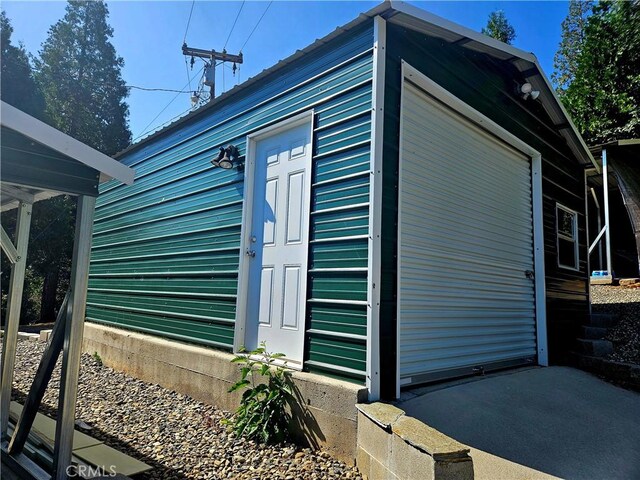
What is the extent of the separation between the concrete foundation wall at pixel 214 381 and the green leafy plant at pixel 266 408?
0.32ft

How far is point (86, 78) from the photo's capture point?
15984 mm

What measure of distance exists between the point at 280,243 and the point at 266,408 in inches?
55.7

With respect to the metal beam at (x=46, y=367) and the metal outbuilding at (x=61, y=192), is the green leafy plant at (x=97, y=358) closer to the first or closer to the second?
the metal outbuilding at (x=61, y=192)

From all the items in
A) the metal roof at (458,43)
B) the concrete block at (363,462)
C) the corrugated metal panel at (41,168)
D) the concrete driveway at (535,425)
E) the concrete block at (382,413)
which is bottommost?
the concrete block at (363,462)

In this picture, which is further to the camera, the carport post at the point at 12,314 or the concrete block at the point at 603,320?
the concrete block at the point at 603,320

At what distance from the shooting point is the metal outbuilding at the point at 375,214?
312 cm

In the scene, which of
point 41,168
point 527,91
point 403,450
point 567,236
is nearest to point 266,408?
point 403,450

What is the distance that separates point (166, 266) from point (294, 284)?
2.58 meters

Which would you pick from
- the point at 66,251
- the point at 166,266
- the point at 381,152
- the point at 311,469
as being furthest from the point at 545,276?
the point at 66,251

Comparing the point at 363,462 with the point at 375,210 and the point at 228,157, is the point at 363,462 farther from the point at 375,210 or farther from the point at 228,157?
the point at 228,157

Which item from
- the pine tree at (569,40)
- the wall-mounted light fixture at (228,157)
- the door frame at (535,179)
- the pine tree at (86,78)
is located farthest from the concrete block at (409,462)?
the pine tree at (569,40)

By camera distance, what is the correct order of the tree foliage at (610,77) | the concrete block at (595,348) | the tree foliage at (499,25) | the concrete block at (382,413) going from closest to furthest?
1. the concrete block at (382,413)
2. the concrete block at (595,348)
3. the tree foliage at (610,77)
4. the tree foliage at (499,25)

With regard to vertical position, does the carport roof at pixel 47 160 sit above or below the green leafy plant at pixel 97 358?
Answer: above

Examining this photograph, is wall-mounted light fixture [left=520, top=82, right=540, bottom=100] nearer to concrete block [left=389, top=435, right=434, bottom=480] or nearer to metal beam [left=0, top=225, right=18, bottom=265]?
concrete block [left=389, top=435, right=434, bottom=480]
